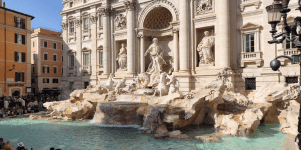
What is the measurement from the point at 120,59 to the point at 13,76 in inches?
497

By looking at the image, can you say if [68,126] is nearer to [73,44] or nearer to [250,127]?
[250,127]

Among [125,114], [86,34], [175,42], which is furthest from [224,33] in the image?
[86,34]

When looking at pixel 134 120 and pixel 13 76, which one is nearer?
pixel 134 120

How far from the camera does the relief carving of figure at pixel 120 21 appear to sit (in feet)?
74.3

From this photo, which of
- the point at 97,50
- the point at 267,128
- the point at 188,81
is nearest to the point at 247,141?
the point at 267,128

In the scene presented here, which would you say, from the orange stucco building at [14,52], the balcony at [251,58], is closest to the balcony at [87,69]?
the orange stucco building at [14,52]

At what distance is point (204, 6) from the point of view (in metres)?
18.2

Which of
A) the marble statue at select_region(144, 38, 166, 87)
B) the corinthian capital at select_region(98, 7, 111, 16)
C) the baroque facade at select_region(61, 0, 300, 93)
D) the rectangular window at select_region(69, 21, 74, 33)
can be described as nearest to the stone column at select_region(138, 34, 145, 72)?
the baroque facade at select_region(61, 0, 300, 93)

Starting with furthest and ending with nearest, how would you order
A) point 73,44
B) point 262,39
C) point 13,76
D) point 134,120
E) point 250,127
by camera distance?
point 73,44 < point 13,76 < point 262,39 < point 134,120 < point 250,127

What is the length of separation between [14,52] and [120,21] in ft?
42.3

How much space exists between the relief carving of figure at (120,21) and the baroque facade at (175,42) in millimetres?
103

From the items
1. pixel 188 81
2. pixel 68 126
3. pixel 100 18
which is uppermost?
→ pixel 100 18

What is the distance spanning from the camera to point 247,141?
32.7 feet

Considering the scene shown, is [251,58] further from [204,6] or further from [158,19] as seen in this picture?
[158,19]
